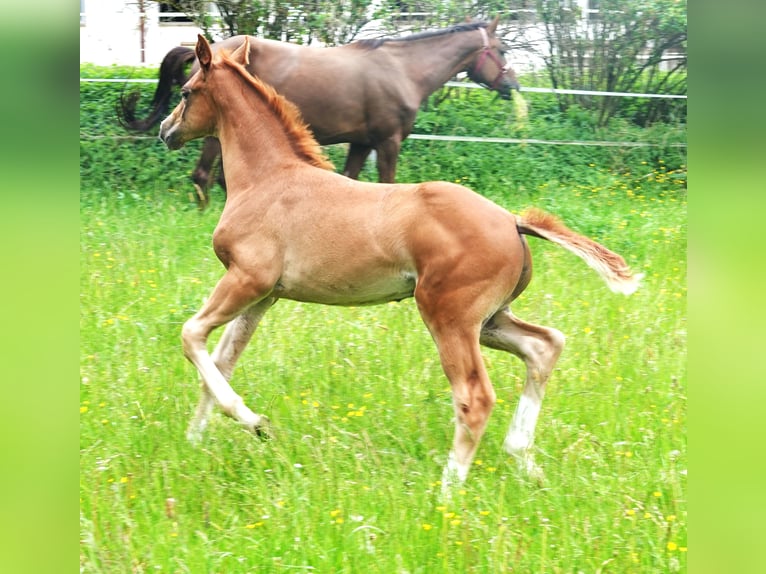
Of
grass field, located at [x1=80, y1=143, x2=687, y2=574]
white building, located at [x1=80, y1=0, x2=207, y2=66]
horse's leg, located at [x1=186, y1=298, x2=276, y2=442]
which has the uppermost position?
white building, located at [x1=80, y1=0, x2=207, y2=66]

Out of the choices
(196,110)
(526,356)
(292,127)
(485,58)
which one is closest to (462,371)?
(526,356)

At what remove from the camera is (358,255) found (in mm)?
4059

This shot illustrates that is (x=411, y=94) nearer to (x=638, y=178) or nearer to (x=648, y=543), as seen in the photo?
(x=638, y=178)

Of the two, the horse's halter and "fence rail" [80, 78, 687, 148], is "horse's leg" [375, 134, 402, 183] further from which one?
"fence rail" [80, 78, 687, 148]

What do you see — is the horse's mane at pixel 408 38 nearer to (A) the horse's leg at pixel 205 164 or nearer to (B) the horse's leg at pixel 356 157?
(B) the horse's leg at pixel 356 157

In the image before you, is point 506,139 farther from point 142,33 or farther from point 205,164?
point 142,33

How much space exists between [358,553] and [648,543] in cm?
104

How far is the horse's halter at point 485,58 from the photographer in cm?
887

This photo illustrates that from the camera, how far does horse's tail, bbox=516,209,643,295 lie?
3.87m

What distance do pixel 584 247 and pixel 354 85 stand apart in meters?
4.79

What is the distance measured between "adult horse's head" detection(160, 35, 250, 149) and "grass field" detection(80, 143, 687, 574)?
1263 millimetres

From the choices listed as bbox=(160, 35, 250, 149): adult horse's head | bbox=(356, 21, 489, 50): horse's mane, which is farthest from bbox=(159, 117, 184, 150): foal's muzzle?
bbox=(356, 21, 489, 50): horse's mane
